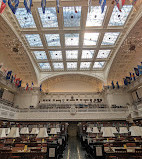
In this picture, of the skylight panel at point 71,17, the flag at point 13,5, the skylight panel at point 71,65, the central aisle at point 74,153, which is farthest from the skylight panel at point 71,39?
the central aisle at point 74,153

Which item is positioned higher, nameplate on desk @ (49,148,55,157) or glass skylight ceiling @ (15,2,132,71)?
Result: glass skylight ceiling @ (15,2,132,71)

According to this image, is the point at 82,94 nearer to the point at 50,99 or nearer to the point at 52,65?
the point at 50,99

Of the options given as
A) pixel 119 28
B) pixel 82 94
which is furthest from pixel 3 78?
pixel 119 28

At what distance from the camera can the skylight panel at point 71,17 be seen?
10820 mm

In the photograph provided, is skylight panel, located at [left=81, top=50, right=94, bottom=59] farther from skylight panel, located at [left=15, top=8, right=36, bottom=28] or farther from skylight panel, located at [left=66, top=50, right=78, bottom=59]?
skylight panel, located at [left=15, top=8, right=36, bottom=28]

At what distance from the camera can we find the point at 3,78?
15625mm

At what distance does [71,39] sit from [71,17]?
3.68m

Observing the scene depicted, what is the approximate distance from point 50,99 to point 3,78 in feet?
34.7

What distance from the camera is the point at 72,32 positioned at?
42.8 ft

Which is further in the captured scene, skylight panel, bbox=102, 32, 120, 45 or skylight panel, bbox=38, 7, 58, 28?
skylight panel, bbox=102, 32, 120, 45

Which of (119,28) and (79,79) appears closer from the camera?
(119,28)

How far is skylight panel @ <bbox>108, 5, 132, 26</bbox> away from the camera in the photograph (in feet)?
35.3

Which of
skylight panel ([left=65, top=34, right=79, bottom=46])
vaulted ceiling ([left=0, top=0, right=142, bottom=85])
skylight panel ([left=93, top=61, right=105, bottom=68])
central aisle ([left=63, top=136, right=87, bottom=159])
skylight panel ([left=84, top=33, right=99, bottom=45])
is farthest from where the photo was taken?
skylight panel ([left=93, top=61, right=105, bottom=68])

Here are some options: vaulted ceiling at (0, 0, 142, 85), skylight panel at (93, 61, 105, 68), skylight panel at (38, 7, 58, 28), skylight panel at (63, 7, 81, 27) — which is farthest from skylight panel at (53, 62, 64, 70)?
skylight panel at (63, 7, 81, 27)
